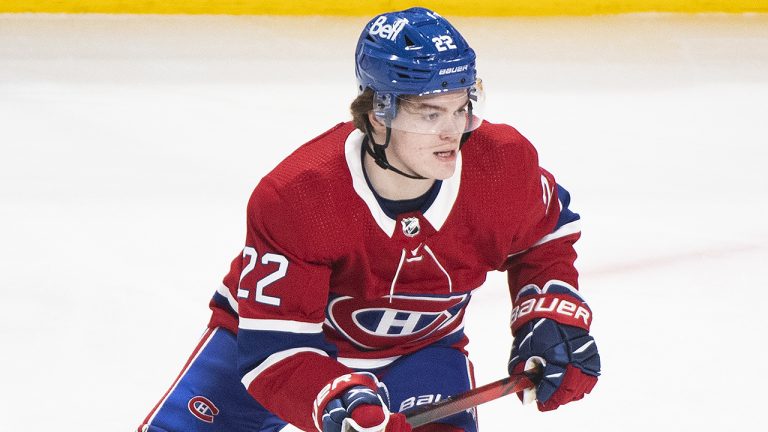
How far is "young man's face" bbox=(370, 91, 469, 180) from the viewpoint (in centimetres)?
216

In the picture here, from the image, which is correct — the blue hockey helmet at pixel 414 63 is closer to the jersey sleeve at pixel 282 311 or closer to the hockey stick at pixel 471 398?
the jersey sleeve at pixel 282 311

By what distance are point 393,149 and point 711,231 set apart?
6.67 feet

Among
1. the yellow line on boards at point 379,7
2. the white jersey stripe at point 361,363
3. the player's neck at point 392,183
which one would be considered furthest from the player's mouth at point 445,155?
the yellow line on boards at point 379,7

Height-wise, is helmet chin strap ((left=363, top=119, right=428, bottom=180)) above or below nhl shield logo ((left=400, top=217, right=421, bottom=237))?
above

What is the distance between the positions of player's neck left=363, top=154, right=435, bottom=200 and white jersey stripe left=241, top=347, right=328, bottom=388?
297 mm

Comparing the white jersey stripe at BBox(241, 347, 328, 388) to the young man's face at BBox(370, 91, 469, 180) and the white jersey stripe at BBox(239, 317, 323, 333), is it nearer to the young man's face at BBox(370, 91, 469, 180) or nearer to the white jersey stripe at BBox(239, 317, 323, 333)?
the white jersey stripe at BBox(239, 317, 323, 333)

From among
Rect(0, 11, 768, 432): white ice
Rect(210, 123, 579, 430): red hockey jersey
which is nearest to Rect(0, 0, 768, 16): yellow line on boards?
Rect(0, 11, 768, 432): white ice

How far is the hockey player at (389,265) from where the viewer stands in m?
2.16

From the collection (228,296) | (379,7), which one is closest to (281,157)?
(379,7)

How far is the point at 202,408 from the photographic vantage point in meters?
2.39

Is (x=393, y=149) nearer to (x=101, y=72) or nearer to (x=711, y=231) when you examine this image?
(x=711, y=231)

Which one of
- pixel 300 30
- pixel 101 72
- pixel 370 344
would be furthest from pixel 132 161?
pixel 370 344

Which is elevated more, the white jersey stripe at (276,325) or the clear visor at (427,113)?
the clear visor at (427,113)

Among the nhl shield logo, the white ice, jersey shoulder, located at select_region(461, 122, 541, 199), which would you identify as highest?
jersey shoulder, located at select_region(461, 122, 541, 199)
